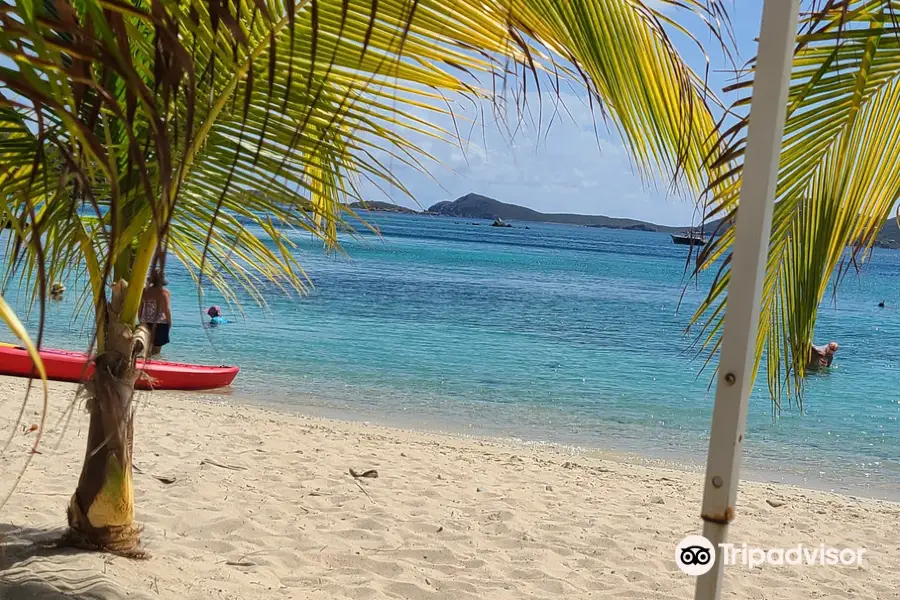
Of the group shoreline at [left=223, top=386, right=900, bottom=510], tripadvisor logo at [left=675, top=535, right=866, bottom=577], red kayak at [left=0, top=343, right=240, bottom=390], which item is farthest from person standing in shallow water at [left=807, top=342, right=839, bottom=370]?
red kayak at [left=0, top=343, right=240, bottom=390]

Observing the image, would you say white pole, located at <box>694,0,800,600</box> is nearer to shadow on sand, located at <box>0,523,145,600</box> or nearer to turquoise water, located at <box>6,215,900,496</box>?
turquoise water, located at <box>6,215,900,496</box>

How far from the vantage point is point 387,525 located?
14.6 ft

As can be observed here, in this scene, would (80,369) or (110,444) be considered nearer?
(110,444)

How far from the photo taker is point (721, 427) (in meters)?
1.21

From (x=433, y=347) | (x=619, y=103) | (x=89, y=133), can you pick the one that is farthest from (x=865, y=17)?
(x=433, y=347)

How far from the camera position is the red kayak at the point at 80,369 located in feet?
29.6

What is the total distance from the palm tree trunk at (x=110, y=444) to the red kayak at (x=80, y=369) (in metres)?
5.38

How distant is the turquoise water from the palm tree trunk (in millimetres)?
772

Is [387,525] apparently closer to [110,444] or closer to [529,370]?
[110,444]

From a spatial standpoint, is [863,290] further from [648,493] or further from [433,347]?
[648,493]

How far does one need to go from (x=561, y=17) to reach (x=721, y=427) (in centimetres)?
117

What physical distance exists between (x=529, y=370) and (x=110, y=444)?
12312 millimetres

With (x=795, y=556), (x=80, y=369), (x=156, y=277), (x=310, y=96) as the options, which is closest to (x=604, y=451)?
(x=795, y=556)

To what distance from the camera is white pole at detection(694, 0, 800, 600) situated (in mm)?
1181
